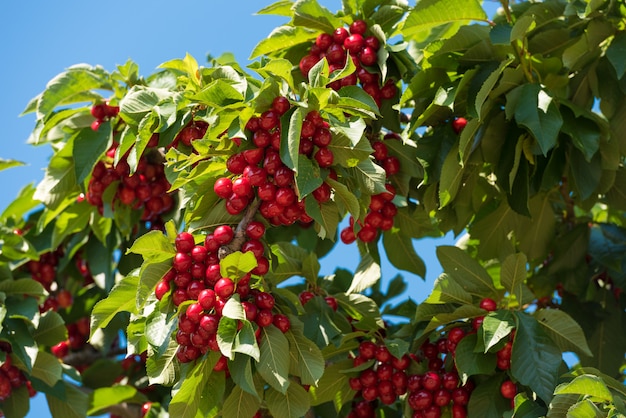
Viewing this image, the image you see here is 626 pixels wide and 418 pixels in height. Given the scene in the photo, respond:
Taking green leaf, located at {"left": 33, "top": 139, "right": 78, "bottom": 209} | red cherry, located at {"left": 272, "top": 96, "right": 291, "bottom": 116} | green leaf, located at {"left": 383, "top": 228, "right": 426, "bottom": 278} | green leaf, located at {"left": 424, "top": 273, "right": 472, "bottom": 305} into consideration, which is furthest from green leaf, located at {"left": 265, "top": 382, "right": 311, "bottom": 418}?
green leaf, located at {"left": 33, "top": 139, "right": 78, "bottom": 209}

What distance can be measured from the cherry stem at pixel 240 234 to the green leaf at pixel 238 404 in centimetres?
47

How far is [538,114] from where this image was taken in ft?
12.7

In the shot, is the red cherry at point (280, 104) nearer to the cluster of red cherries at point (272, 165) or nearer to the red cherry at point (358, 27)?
the cluster of red cherries at point (272, 165)

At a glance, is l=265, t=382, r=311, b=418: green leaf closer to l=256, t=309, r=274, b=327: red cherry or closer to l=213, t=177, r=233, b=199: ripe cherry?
l=256, t=309, r=274, b=327: red cherry

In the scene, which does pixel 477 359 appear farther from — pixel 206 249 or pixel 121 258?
pixel 121 258

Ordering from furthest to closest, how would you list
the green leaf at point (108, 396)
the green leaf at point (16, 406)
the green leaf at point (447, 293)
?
the green leaf at point (108, 396), the green leaf at point (16, 406), the green leaf at point (447, 293)

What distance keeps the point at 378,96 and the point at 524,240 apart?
1153 millimetres

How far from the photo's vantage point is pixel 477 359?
3822 millimetres

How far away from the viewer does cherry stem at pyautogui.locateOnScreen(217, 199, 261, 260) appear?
11.6ft

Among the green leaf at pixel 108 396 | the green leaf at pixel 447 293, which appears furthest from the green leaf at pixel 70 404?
the green leaf at pixel 447 293

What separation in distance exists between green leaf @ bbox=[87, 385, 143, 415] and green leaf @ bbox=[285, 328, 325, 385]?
1.74m

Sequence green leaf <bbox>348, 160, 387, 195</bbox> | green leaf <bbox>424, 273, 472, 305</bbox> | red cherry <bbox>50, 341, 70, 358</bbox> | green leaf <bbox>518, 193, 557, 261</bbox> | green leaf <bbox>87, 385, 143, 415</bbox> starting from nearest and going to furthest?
1. green leaf <bbox>348, 160, 387, 195</bbox>
2. green leaf <bbox>424, 273, 472, 305</bbox>
3. green leaf <bbox>518, 193, 557, 261</bbox>
4. green leaf <bbox>87, 385, 143, 415</bbox>
5. red cherry <bbox>50, 341, 70, 358</bbox>

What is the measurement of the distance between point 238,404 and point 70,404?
1415 mm

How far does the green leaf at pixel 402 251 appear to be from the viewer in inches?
182
